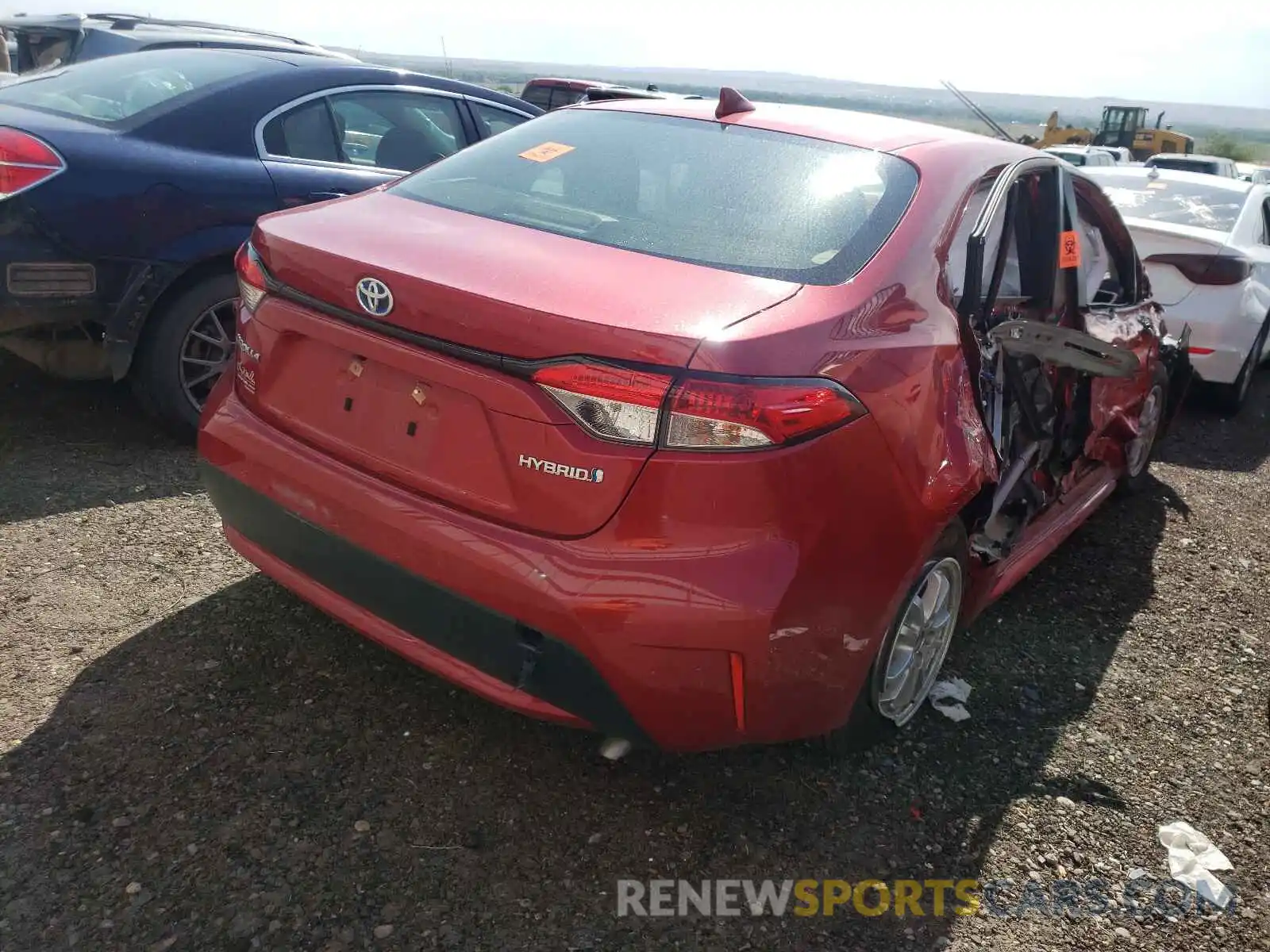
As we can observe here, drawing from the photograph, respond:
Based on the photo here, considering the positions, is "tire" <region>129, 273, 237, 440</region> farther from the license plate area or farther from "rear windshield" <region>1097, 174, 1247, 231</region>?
"rear windshield" <region>1097, 174, 1247, 231</region>

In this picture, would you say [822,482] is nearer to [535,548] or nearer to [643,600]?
[643,600]

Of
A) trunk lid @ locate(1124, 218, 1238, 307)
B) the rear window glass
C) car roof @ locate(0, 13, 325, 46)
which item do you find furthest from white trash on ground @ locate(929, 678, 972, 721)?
car roof @ locate(0, 13, 325, 46)

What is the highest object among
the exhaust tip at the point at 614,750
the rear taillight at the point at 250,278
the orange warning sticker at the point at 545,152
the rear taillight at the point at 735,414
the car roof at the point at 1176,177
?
the orange warning sticker at the point at 545,152

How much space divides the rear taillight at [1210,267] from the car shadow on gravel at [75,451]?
5.54 metres

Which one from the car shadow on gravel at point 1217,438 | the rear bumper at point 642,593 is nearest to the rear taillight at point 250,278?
the rear bumper at point 642,593

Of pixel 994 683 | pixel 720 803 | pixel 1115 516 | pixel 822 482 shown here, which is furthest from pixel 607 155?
pixel 1115 516

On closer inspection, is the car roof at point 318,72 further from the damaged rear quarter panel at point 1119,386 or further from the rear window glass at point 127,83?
the damaged rear quarter panel at point 1119,386

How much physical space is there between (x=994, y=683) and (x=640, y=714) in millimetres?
1620

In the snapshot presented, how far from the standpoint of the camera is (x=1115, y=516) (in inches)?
196

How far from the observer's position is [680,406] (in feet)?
6.73

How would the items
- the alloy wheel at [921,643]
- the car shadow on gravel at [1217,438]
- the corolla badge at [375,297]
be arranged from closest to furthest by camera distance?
1. the corolla badge at [375,297]
2. the alloy wheel at [921,643]
3. the car shadow on gravel at [1217,438]

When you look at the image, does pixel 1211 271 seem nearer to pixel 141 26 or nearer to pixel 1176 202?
pixel 1176 202

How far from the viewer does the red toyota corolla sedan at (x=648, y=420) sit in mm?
2105

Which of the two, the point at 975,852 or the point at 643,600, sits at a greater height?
the point at 643,600
